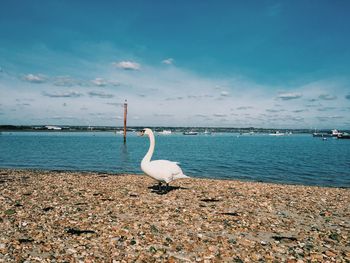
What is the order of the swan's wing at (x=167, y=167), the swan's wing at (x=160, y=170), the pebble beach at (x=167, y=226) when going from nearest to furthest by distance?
1. the pebble beach at (x=167, y=226)
2. the swan's wing at (x=160, y=170)
3. the swan's wing at (x=167, y=167)

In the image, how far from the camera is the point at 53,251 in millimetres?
7473

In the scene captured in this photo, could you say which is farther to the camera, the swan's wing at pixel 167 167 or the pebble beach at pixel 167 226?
the swan's wing at pixel 167 167

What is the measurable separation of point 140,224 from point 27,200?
19.7 feet

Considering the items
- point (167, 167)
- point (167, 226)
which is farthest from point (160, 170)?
point (167, 226)

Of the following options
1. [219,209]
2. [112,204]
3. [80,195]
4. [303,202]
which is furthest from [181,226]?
[303,202]

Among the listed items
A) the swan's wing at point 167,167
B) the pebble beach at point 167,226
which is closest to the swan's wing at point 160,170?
the swan's wing at point 167,167

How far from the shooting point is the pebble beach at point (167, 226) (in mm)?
7578

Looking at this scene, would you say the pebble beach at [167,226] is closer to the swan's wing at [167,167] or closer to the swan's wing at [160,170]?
the swan's wing at [160,170]

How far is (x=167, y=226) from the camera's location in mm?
9727

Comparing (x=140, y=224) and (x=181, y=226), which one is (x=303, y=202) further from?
(x=140, y=224)

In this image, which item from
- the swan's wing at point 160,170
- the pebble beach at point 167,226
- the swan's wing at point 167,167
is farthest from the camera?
the swan's wing at point 167,167

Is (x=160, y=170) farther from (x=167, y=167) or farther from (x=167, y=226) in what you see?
(x=167, y=226)

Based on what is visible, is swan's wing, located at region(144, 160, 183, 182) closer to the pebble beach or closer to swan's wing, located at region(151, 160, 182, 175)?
swan's wing, located at region(151, 160, 182, 175)

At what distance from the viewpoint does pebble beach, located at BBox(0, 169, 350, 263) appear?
758cm
